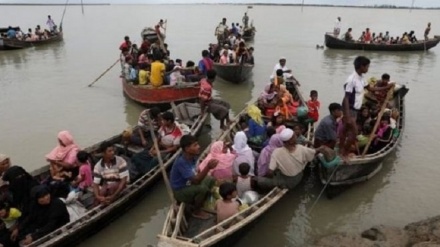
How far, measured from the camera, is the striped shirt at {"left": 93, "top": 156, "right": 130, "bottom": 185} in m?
5.49

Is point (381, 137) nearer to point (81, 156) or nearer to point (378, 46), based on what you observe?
point (81, 156)

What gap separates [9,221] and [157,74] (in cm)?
584

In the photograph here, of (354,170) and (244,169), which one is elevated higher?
(244,169)

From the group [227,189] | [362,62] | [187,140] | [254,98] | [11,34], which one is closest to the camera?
[187,140]

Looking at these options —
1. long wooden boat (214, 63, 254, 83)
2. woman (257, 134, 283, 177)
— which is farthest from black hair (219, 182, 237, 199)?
long wooden boat (214, 63, 254, 83)

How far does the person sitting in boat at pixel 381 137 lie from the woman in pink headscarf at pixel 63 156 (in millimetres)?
5217

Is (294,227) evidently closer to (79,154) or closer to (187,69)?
(79,154)

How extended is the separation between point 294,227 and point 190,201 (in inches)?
76.6

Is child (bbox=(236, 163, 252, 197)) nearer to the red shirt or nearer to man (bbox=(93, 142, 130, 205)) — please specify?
man (bbox=(93, 142, 130, 205))

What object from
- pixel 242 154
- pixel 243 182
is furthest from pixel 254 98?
pixel 243 182

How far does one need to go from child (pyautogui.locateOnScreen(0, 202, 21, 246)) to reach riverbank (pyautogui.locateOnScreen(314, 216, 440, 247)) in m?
3.80

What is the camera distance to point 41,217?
192 inches

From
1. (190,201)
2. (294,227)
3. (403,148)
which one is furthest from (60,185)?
(403,148)

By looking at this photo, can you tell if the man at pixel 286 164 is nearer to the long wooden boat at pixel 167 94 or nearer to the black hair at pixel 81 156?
the black hair at pixel 81 156
